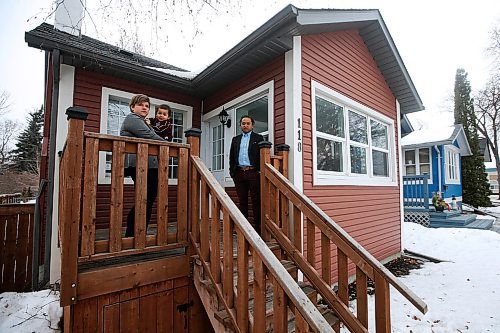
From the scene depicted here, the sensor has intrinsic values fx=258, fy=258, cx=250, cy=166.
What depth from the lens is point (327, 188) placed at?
4.02 metres

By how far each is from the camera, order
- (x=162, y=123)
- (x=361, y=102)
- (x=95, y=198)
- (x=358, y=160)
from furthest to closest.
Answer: (x=361, y=102), (x=358, y=160), (x=162, y=123), (x=95, y=198)

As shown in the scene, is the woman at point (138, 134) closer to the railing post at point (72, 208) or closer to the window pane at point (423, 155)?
the railing post at point (72, 208)

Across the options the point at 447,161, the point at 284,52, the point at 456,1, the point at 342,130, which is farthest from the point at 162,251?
the point at 447,161

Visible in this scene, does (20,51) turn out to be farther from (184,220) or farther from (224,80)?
(184,220)

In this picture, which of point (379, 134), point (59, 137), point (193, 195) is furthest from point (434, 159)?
point (59, 137)

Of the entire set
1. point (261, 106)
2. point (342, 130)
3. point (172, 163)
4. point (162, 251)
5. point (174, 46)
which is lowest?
point (162, 251)

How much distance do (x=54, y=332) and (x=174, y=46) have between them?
3563mm

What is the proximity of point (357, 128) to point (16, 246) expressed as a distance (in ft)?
20.7

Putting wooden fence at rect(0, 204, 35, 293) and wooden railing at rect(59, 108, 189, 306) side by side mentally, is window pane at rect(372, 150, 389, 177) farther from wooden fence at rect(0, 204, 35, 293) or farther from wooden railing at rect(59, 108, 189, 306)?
wooden fence at rect(0, 204, 35, 293)

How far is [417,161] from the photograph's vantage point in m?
11.2

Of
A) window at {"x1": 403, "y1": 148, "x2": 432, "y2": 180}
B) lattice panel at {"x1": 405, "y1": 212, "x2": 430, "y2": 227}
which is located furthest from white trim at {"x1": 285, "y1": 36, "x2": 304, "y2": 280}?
window at {"x1": 403, "y1": 148, "x2": 432, "y2": 180}

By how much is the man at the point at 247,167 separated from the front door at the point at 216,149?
134 cm

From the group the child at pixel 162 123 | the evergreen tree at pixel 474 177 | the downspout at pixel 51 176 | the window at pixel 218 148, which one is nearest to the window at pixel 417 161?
the evergreen tree at pixel 474 177

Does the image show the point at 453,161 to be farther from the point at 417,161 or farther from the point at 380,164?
the point at 380,164
